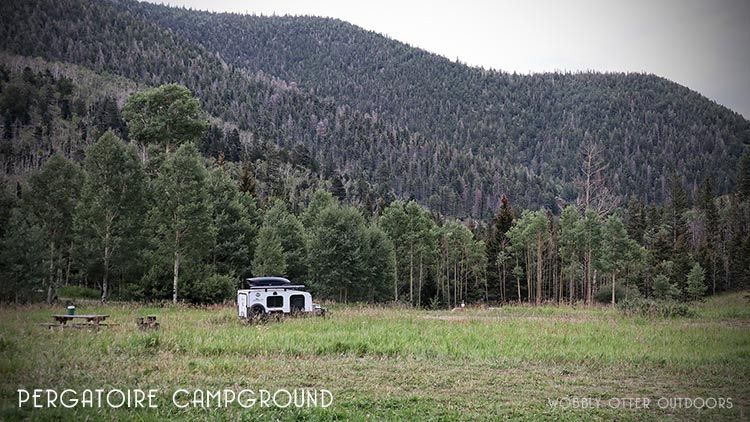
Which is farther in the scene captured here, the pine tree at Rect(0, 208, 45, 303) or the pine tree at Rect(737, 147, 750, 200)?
the pine tree at Rect(737, 147, 750, 200)

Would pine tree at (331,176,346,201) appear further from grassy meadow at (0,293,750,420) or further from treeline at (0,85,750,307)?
grassy meadow at (0,293,750,420)

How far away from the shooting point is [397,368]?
42.8 feet

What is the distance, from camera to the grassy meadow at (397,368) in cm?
918

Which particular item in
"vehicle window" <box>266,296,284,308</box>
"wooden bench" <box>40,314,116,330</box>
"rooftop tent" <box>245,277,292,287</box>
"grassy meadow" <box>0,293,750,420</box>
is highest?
"rooftop tent" <box>245,277,292,287</box>

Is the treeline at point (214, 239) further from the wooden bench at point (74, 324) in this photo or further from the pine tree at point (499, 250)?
the wooden bench at point (74, 324)

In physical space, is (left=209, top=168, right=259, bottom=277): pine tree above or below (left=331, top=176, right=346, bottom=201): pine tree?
below

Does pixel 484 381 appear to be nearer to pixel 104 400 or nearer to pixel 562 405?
pixel 562 405

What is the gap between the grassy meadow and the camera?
918 cm

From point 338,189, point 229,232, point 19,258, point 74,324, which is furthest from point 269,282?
point 338,189

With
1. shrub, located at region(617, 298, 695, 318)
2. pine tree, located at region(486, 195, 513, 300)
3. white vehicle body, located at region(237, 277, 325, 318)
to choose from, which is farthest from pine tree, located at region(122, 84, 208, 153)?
pine tree, located at region(486, 195, 513, 300)

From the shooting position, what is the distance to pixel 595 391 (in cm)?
1086

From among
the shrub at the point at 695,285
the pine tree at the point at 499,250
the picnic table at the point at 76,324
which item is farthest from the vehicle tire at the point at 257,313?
the shrub at the point at 695,285

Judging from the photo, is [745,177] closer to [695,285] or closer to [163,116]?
[695,285]

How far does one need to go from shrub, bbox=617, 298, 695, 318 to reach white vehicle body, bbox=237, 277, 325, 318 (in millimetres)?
16802
